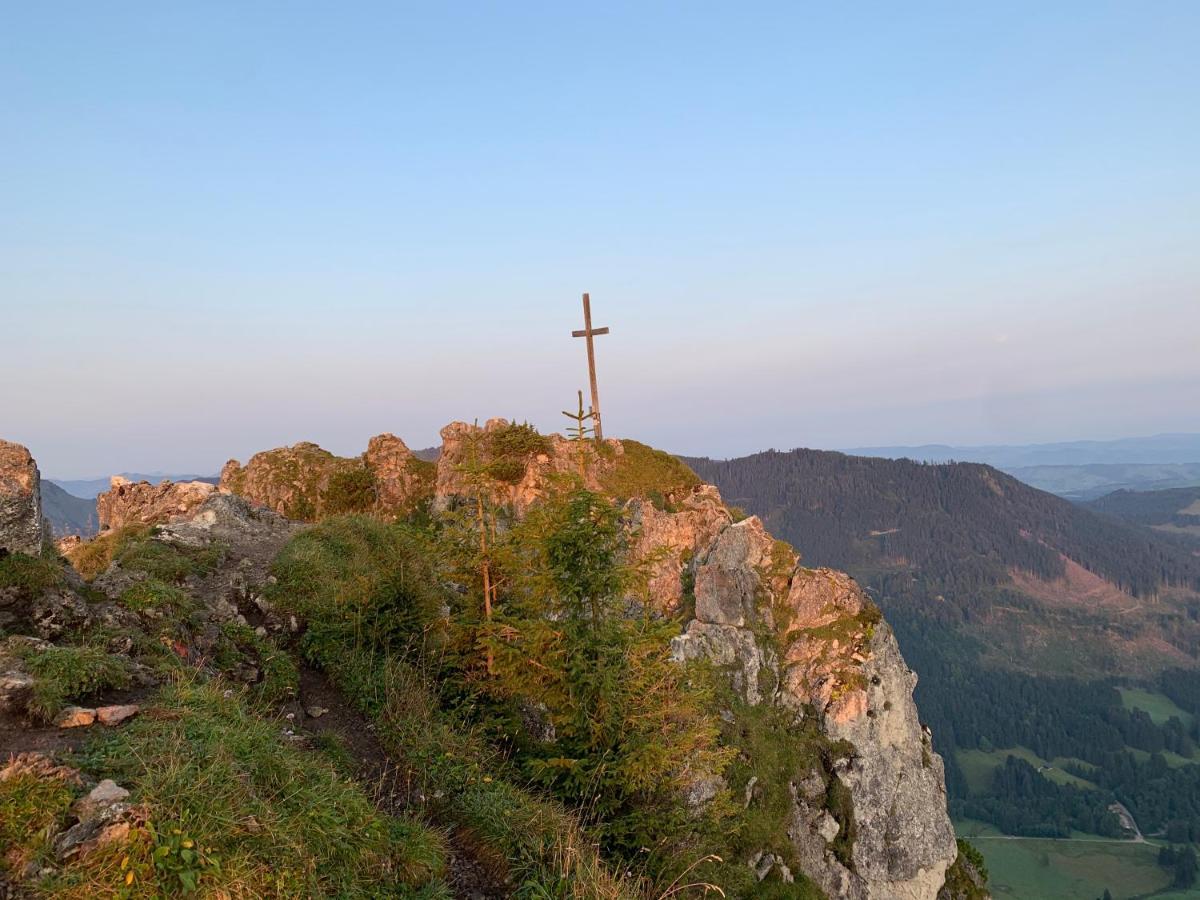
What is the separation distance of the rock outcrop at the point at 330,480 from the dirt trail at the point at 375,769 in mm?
24583

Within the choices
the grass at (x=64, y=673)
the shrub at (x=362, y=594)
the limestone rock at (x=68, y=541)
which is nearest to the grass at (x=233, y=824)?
the grass at (x=64, y=673)

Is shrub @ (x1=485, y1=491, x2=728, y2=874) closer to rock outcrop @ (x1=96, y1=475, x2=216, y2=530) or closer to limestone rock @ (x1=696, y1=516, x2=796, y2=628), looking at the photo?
rock outcrop @ (x1=96, y1=475, x2=216, y2=530)

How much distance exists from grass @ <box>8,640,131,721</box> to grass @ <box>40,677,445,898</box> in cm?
76

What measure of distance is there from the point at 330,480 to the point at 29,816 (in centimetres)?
3289

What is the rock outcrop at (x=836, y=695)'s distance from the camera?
114 ft

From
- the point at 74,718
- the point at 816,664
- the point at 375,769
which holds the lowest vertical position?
the point at 816,664

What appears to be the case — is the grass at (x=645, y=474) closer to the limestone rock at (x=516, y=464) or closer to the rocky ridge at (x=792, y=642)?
the rocky ridge at (x=792, y=642)

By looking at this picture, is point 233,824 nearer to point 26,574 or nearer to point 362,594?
point 26,574

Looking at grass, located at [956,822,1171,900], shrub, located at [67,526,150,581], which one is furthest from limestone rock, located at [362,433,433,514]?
grass, located at [956,822,1171,900]

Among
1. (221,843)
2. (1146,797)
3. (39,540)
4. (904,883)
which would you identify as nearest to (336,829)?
(221,843)

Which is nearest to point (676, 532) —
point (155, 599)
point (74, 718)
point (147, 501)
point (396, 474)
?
point (396, 474)

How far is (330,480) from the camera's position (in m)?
36.3

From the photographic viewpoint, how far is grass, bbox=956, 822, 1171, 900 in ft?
479

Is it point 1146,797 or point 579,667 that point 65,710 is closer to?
point 579,667
